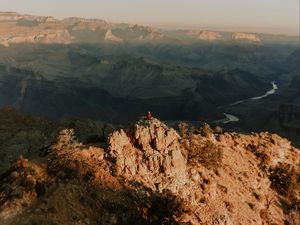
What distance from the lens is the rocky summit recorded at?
34469mm

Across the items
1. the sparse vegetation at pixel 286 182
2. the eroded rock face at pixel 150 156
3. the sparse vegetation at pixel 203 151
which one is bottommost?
the sparse vegetation at pixel 286 182

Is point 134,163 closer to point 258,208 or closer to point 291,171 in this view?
point 258,208

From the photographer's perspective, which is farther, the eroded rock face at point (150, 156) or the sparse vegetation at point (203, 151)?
the sparse vegetation at point (203, 151)

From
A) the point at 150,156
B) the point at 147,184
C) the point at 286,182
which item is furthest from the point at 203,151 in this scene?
the point at 286,182

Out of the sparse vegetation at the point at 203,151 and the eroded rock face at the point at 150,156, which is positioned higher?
the eroded rock face at the point at 150,156

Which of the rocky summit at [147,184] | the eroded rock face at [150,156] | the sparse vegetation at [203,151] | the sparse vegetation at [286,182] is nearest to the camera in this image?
the rocky summit at [147,184]

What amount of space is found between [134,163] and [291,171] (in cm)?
2276

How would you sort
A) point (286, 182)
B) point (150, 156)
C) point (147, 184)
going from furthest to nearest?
point (286, 182) → point (150, 156) → point (147, 184)

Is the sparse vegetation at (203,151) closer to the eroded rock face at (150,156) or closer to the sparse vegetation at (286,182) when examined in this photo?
the eroded rock face at (150,156)

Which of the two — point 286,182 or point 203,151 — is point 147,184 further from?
point 286,182

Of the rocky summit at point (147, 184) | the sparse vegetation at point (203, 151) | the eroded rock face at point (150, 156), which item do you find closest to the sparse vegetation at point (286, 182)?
the rocky summit at point (147, 184)

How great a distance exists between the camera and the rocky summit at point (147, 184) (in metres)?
34.5

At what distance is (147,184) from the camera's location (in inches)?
1612

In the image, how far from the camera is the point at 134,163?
41.9m
